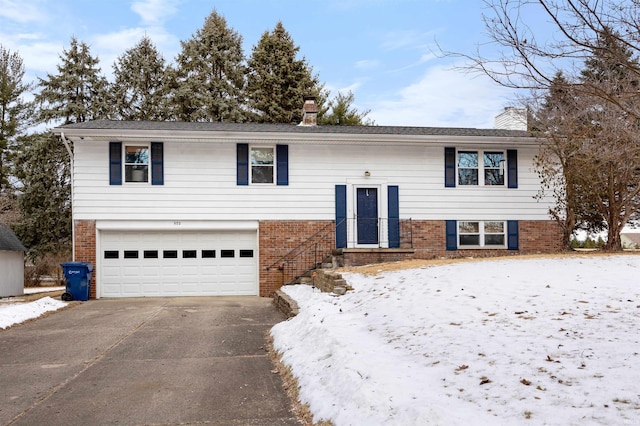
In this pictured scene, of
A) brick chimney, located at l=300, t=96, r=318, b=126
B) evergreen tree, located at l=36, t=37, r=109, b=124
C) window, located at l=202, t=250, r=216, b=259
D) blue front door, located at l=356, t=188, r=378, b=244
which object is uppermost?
evergreen tree, located at l=36, t=37, r=109, b=124

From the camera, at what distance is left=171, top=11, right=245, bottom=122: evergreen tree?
35.5 m

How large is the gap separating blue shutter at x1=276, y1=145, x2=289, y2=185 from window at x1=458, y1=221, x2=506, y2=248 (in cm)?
579

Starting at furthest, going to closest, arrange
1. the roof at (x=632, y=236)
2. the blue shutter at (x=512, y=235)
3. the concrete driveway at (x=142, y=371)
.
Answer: the roof at (x=632, y=236) → the blue shutter at (x=512, y=235) → the concrete driveway at (x=142, y=371)

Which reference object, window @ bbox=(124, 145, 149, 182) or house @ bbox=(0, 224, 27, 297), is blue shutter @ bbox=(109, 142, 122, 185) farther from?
house @ bbox=(0, 224, 27, 297)

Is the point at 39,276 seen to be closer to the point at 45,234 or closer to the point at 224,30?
the point at 45,234

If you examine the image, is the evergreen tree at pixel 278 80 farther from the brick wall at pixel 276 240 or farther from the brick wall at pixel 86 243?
the brick wall at pixel 86 243

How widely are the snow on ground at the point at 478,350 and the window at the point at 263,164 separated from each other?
839 centimetres

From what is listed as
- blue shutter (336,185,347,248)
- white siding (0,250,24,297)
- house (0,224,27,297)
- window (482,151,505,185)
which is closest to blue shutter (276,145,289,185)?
blue shutter (336,185,347,248)

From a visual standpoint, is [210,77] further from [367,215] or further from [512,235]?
[512,235]

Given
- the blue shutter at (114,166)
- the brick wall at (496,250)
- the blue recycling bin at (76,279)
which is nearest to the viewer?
the blue recycling bin at (76,279)

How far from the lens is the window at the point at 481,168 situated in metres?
19.1

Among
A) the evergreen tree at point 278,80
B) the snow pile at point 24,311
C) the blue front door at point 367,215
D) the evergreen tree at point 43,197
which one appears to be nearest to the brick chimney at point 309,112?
the blue front door at point 367,215

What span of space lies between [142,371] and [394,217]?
11969 millimetres

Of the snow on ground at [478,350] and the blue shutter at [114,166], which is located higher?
the blue shutter at [114,166]
